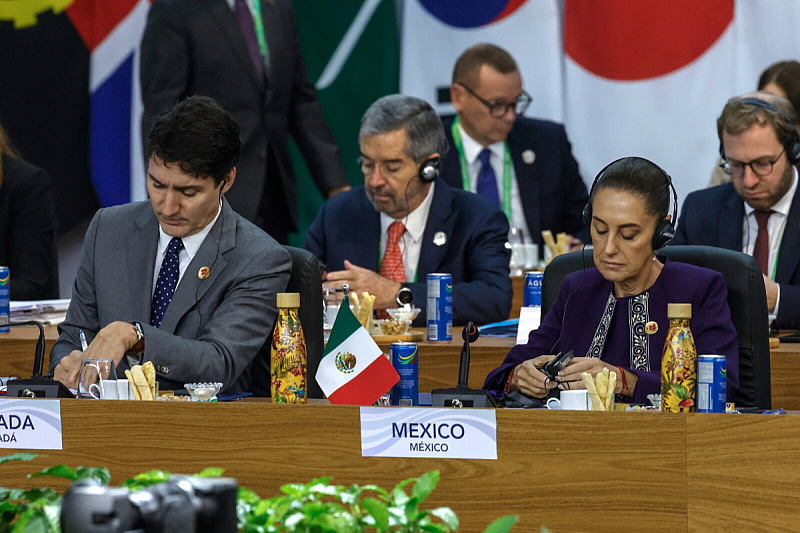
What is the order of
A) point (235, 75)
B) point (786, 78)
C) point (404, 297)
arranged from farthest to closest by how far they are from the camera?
point (235, 75) < point (786, 78) < point (404, 297)

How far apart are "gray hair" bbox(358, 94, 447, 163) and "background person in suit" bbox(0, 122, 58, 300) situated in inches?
55.5

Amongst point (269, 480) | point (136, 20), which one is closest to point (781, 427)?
point (269, 480)

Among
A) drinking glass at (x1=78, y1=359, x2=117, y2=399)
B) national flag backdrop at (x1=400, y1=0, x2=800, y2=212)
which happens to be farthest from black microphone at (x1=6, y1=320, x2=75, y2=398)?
national flag backdrop at (x1=400, y1=0, x2=800, y2=212)

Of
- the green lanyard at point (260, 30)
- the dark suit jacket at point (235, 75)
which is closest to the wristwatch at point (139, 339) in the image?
the dark suit jacket at point (235, 75)

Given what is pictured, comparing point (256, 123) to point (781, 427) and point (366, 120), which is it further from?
point (781, 427)

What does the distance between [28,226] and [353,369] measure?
271cm

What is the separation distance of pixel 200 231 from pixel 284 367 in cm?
64

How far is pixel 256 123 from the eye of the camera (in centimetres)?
514

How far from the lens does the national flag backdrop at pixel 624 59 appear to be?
5.27m

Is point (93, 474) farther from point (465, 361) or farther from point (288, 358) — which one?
point (465, 361)

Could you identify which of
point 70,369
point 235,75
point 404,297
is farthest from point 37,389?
point 235,75

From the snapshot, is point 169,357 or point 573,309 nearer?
point 169,357

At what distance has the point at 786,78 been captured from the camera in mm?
4922

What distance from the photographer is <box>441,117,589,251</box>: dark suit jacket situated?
5.09 m
